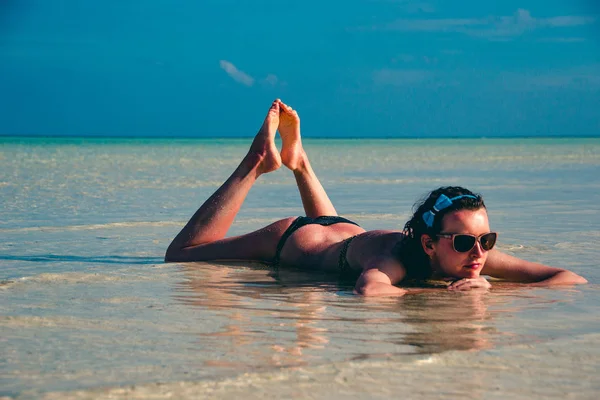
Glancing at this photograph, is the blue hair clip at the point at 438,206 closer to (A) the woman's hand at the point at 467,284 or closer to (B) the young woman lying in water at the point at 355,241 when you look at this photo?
(B) the young woman lying in water at the point at 355,241

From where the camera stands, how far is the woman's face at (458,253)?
5160 mm

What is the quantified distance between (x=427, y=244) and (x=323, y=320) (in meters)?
1.23

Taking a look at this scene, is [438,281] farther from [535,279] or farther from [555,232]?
[555,232]

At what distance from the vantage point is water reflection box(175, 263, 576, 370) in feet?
11.9

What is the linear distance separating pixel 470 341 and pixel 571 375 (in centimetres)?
61

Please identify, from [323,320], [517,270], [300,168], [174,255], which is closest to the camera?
[323,320]

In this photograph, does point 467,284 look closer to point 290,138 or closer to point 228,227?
point 228,227

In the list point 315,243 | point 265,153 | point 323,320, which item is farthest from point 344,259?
point 323,320

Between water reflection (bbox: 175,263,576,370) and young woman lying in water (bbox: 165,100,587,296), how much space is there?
20 cm

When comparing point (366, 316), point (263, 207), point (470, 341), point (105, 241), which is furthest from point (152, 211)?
point (470, 341)

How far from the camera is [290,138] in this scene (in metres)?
7.11

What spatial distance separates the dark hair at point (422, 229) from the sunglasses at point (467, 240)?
105 millimetres

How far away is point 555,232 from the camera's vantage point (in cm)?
829

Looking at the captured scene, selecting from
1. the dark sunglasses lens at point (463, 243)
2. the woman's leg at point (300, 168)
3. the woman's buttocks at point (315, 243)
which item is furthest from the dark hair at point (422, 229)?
the woman's leg at point (300, 168)
